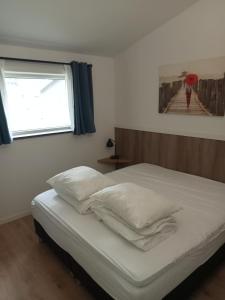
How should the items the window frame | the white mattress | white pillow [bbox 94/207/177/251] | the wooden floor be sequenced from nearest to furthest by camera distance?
the white mattress < white pillow [bbox 94/207/177/251] < the wooden floor < the window frame

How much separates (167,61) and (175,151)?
1.14 metres

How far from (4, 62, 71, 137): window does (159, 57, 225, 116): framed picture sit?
4.43ft

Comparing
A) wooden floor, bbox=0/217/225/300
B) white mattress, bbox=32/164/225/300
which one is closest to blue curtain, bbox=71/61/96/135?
white mattress, bbox=32/164/225/300

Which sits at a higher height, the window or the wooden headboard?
the window

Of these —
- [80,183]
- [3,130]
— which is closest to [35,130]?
[3,130]

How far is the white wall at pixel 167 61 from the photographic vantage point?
2.31m

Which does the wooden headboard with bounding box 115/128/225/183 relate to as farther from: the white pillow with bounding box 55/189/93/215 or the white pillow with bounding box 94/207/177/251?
the white pillow with bounding box 55/189/93/215

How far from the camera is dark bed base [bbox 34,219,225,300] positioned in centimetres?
141

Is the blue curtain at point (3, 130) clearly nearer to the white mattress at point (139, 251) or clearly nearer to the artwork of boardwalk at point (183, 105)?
the white mattress at point (139, 251)

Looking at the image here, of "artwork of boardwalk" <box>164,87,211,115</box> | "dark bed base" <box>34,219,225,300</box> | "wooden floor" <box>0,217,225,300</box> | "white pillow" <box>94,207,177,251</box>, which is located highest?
"artwork of boardwalk" <box>164,87,211,115</box>

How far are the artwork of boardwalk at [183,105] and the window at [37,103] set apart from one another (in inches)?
55.8

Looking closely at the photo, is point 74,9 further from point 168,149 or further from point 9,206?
point 9,206

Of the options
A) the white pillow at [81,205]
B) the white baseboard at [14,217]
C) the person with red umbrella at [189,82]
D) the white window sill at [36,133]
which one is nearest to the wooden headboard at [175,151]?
the person with red umbrella at [189,82]

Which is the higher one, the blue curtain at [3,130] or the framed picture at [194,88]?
the framed picture at [194,88]
